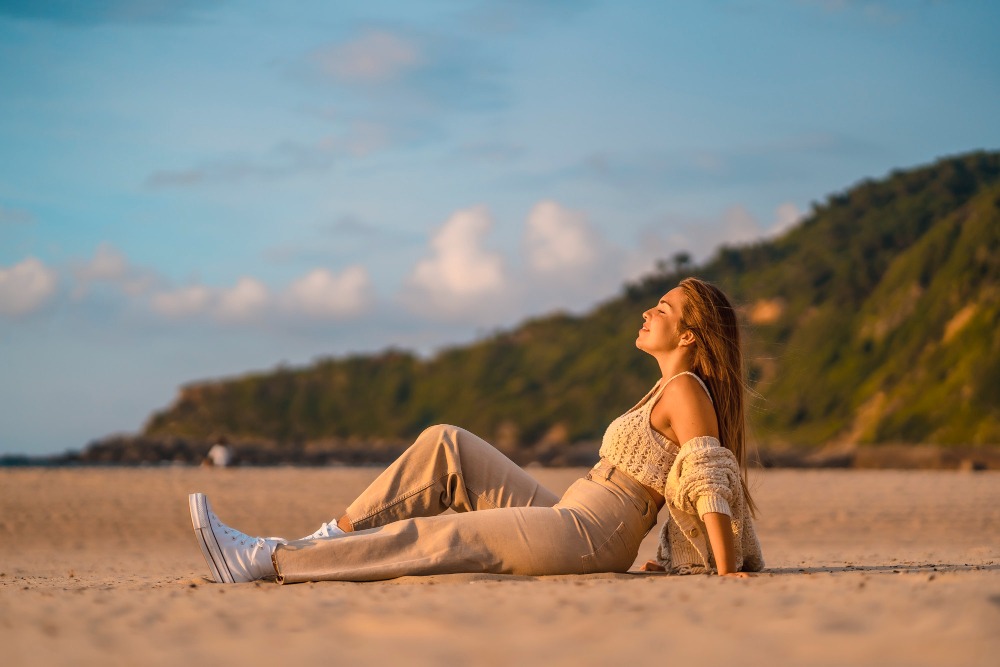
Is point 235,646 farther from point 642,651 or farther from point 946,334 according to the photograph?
point 946,334

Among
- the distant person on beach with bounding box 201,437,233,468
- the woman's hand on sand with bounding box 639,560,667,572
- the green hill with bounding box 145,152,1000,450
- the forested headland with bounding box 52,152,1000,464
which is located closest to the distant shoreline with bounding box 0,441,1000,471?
the forested headland with bounding box 52,152,1000,464

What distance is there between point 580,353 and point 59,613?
43851mm

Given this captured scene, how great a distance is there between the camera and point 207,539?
4406 mm

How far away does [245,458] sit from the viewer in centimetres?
3356

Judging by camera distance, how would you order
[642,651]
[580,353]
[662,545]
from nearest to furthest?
1. [642,651]
2. [662,545]
3. [580,353]

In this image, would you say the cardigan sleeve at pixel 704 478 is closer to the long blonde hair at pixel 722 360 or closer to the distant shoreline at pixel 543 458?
the long blonde hair at pixel 722 360

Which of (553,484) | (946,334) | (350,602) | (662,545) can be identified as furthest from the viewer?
(946,334)

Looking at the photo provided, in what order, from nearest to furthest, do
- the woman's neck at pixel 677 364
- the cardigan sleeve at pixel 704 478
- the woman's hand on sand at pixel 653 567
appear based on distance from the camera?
the cardigan sleeve at pixel 704 478 < the woman's neck at pixel 677 364 < the woman's hand on sand at pixel 653 567

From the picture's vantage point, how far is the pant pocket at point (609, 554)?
4543 millimetres

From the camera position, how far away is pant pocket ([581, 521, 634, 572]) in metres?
4.54

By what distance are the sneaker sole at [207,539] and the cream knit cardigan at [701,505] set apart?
1801 mm

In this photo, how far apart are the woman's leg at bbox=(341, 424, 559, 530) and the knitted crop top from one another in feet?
1.40

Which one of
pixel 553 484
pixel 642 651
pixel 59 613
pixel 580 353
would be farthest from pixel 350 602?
pixel 580 353

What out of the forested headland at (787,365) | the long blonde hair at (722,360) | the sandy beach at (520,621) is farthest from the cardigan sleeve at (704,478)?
the forested headland at (787,365)
